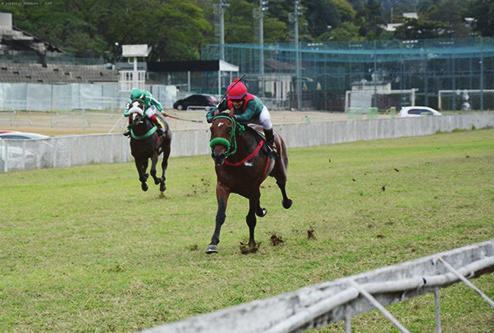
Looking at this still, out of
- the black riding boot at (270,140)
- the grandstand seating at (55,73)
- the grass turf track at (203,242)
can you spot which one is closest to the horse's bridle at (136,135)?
the grass turf track at (203,242)

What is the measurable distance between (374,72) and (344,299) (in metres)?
90.5

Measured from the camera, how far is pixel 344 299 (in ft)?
20.0

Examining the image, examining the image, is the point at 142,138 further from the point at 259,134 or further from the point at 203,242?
the point at 259,134

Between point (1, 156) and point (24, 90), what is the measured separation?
39.7 meters

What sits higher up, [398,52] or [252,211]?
[398,52]

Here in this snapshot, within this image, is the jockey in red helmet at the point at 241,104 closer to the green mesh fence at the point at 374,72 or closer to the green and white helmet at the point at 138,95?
the green and white helmet at the point at 138,95

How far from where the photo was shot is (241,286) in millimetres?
11969

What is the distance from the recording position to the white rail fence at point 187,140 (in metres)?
35.6

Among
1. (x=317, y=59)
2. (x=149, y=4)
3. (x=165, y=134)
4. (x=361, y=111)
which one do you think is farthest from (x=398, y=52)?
(x=165, y=134)

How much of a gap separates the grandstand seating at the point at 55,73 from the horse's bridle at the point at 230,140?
66.2 m

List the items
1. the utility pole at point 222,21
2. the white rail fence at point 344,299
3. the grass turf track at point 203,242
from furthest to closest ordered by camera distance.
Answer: the utility pole at point 222,21
the grass turf track at point 203,242
the white rail fence at point 344,299

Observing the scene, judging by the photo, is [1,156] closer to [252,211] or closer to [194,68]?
[252,211]

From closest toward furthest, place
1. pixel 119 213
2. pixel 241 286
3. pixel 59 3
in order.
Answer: pixel 241 286 → pixel 119 213 → pixel 59 3

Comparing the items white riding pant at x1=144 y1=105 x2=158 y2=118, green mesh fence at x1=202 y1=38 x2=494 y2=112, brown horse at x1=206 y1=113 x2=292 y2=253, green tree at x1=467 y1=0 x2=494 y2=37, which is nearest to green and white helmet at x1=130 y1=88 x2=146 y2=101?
white riding pant at x1=144 y1=105 x2=158 y2=118
